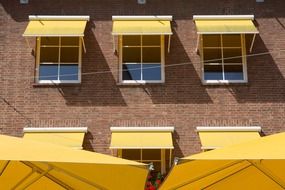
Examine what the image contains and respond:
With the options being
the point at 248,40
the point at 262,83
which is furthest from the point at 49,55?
the point at 262,83

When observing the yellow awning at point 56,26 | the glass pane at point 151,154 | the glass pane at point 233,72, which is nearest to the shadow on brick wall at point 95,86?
the yellow awning at point 56,26

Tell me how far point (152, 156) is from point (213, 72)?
3.04m

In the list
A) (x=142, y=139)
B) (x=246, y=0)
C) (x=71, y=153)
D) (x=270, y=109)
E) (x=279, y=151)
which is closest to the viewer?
(x=279, y=151)

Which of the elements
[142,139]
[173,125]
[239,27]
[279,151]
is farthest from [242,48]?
[279,151]

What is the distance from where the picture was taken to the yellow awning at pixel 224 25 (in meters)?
12.8

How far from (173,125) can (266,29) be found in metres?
4.04

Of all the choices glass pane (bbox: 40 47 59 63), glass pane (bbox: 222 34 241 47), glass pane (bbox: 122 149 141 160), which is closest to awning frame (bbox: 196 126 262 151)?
glass pane (bbox: 122 149 141 160)

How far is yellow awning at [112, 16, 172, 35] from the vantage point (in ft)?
42.0

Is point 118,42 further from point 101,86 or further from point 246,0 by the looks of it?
point 246,0

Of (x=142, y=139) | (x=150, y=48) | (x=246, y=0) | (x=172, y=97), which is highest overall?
(x=246, y=0)

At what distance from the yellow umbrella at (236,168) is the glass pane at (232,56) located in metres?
7.09

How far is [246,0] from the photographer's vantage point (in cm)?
1400

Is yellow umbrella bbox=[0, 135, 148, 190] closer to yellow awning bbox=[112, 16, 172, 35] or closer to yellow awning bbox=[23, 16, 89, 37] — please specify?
yellow awning bbox=[23, 16, 89, 37]

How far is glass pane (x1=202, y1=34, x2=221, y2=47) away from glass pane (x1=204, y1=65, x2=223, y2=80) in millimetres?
640
